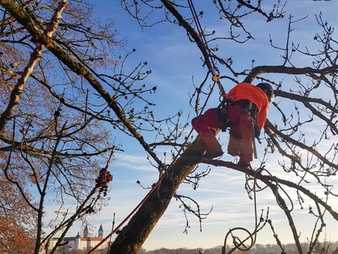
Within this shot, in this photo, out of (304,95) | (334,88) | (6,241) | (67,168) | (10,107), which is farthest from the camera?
(6,241)

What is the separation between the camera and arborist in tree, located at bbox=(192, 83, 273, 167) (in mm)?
5598

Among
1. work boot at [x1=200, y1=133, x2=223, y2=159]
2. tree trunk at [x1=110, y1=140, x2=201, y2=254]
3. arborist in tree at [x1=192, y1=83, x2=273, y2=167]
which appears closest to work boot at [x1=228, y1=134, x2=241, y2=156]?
arborist in tree at [x1=192, y1=83, x2=273, y2=167]

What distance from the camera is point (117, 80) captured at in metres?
6.54

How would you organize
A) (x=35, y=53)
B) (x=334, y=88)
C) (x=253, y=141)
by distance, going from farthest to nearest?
(x=334, y=88) → (x=253, y=141) → (x=35, y=53)

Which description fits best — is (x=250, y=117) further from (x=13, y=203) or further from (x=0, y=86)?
(x=13, y=203)

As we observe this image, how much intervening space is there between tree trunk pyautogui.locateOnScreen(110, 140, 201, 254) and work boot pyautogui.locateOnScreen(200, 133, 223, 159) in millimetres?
102

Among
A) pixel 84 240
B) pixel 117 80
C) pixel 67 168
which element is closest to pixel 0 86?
pixel 67 168

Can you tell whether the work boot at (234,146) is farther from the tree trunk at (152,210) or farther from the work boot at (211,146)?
the tree trunk at (152,210)

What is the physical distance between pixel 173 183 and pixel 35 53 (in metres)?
2.99

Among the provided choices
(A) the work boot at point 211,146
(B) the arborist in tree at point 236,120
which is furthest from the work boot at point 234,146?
(A) the work boot at point 211,146

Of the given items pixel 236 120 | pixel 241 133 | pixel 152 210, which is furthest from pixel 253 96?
pixel 152 210

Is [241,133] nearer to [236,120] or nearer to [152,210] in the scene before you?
[236,120]

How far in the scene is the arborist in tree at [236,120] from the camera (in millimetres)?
5598

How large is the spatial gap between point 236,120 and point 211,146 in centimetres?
40
